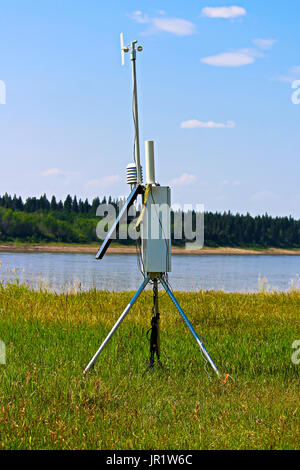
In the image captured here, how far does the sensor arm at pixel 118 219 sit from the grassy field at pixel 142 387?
1.30 metres

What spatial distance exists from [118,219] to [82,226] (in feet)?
317

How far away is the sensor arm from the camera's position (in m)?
4.98

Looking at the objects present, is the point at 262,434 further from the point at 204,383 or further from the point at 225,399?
the point at 204,383

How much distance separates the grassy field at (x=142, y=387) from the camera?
3.83 meters

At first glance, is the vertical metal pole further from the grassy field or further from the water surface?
the water surface

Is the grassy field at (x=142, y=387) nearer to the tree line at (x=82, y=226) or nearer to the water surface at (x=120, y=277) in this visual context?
the water surface at (x=120, y=277)


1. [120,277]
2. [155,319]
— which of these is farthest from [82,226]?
[155,319]

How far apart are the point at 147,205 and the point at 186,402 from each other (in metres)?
1.99

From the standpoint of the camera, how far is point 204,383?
17.4 feet

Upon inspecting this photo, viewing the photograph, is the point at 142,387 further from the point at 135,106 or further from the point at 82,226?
Result: the point at 82,226

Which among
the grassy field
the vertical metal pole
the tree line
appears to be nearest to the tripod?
the grassy field

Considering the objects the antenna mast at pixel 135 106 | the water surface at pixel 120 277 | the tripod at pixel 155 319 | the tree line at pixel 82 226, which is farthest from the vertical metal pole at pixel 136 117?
the tree line at pixel 82 226

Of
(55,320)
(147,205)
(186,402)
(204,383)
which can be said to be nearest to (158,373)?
(204,383)
